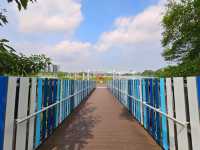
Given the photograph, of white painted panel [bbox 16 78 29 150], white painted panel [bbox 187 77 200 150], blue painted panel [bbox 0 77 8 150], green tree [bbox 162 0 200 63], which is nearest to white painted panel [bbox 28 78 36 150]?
white painted panel [bbox 16 78 29 150]

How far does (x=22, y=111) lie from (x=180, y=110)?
7.60 ft

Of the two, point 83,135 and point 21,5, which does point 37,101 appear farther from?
point 21,5

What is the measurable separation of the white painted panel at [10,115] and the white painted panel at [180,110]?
2279 mm

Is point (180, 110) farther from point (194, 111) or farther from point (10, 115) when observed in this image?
point (10, 115)

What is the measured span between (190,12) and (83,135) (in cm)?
2286

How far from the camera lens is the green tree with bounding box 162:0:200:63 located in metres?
22.0

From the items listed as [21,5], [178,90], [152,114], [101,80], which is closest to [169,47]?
[152,114]

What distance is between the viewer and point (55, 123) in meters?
5.63

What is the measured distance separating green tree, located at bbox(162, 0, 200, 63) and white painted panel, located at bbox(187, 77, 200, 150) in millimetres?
20585

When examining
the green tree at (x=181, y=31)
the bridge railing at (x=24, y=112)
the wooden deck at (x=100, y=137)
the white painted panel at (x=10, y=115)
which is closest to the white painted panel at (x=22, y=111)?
the bridge railing at (x=24, y=112)

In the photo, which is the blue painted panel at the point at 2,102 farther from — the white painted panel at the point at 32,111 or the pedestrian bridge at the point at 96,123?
the white painted panel at the point at 32,111

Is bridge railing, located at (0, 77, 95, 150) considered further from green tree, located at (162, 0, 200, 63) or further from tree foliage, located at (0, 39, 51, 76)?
green tree, located at (162, 0, 200, 63)

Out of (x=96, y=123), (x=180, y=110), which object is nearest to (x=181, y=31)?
(x=96, y=123)

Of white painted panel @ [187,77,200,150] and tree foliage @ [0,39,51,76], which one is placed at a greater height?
tree foliage @ [0,39,51,76]
